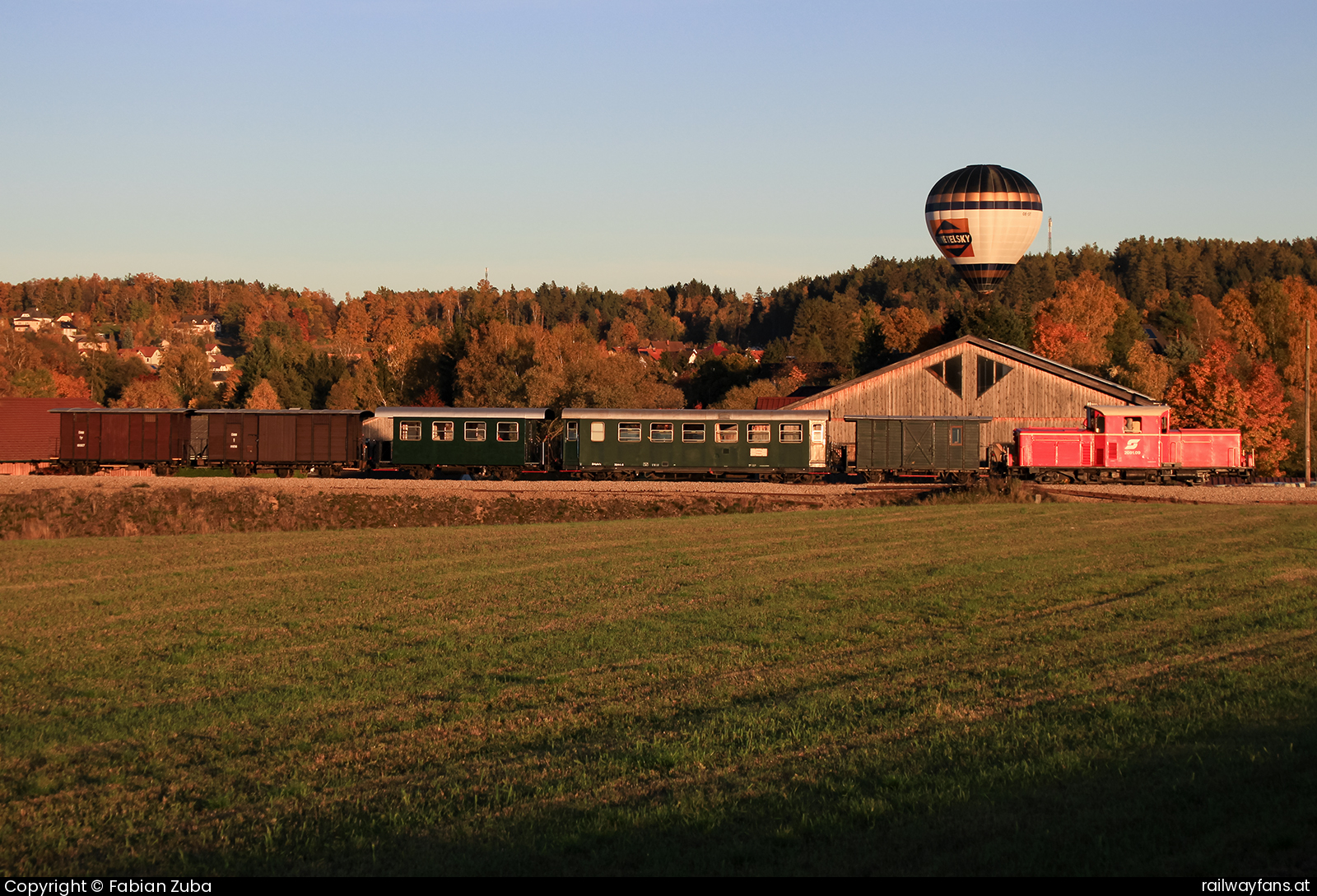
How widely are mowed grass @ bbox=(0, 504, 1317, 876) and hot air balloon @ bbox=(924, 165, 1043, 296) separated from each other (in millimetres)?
44785

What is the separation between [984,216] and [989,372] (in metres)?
10.7

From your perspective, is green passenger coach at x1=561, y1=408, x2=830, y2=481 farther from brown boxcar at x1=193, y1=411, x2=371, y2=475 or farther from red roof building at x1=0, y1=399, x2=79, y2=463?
red roof building at x1=0, y1=399, x2=79, y2=463

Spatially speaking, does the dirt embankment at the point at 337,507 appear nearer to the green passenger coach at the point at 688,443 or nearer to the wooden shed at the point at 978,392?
the green passenger coach at the point at 688,443

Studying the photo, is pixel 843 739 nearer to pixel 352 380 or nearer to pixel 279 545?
pixel 279 545

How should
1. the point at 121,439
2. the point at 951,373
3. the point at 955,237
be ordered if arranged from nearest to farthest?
the point at 121,439 < the point at 951,373 < the point at 955,237

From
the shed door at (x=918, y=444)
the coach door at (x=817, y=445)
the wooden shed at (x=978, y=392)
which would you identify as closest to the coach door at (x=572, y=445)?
the coach door at (x=817, y=445)

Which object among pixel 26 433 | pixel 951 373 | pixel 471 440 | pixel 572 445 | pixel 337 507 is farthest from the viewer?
pixel 26 433

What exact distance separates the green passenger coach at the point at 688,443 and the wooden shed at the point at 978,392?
10.7m

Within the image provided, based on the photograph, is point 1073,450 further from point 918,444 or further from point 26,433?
point 26,433

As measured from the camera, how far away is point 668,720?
37.0 ft

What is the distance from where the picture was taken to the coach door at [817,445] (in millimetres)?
49469

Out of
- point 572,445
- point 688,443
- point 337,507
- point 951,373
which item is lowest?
point 337,507

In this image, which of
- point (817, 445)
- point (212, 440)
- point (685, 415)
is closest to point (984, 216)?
point (817, 445)

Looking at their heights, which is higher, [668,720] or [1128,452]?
[1128,452]
